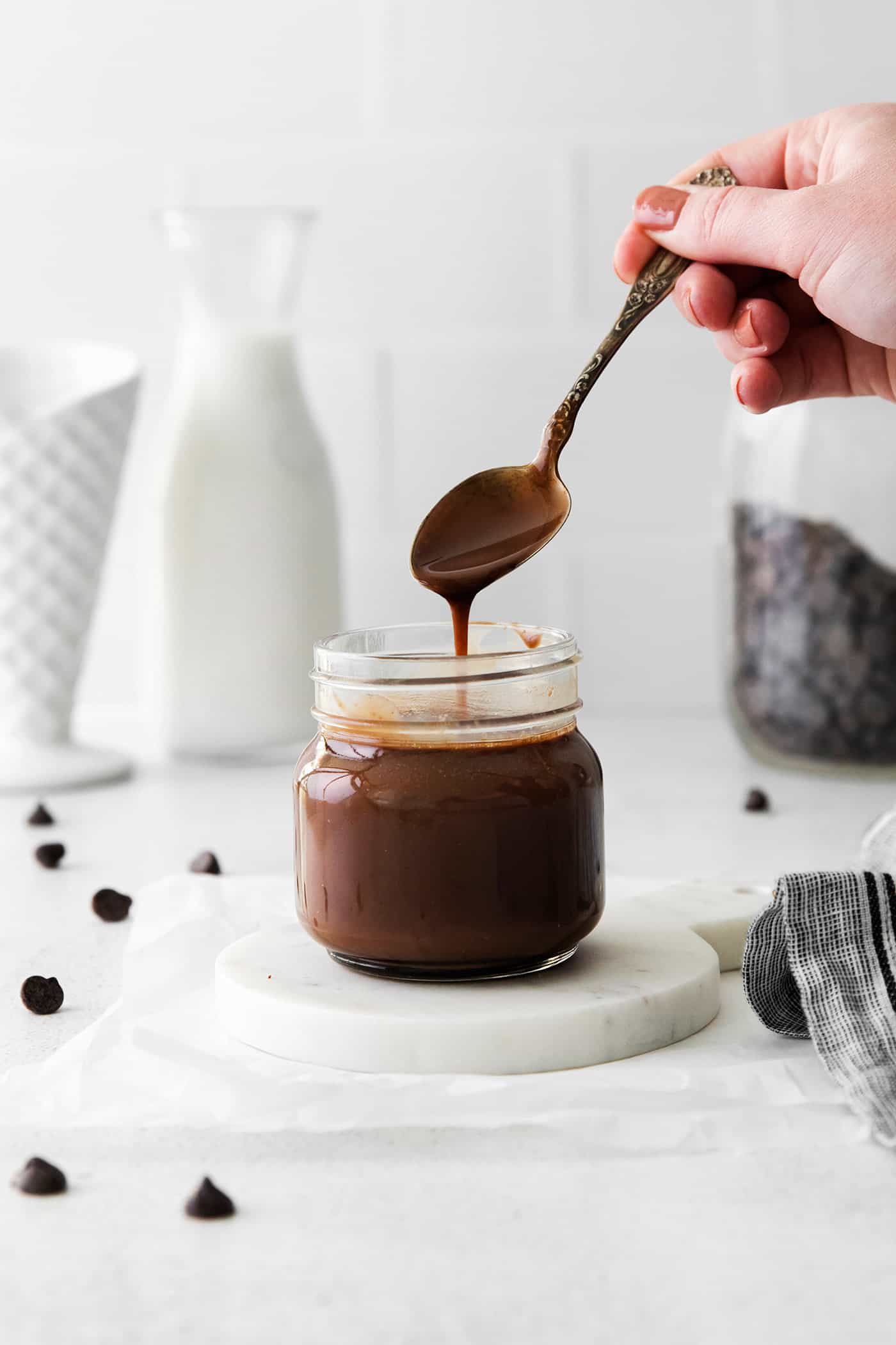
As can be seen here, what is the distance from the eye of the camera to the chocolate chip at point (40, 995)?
854 millimetres

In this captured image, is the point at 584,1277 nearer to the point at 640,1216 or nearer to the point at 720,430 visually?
the point at 640,1216

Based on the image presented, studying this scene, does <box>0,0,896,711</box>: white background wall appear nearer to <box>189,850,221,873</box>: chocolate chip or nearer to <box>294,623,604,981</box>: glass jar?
<box>189,850,221,873</box>: chocolate chip

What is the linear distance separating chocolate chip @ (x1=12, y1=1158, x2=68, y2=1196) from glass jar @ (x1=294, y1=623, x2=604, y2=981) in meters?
0.19

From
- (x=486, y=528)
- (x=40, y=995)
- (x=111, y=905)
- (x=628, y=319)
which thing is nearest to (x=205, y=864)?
(x=111, y=905)

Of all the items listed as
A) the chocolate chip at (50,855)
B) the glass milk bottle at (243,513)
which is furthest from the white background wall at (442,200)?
the chocolate chip at (50,855)

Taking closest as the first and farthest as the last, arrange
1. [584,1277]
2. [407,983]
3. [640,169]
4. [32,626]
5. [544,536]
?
[584,1277]
[407,983]
[544,536]
[32,626]
[640,169]

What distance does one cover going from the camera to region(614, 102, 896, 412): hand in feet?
3.02

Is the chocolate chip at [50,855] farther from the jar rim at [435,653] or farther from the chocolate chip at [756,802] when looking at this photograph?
the chocolate chip at [756,802]

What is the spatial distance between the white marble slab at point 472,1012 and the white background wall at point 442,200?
1015mm

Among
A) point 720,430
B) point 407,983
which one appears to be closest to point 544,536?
point 407,983

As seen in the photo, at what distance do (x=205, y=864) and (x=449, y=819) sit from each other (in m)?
0.44

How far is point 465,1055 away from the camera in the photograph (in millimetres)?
725

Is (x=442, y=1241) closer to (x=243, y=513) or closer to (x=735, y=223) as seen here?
(x=735, y=223)

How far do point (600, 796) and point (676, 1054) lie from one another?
14 centimetres
